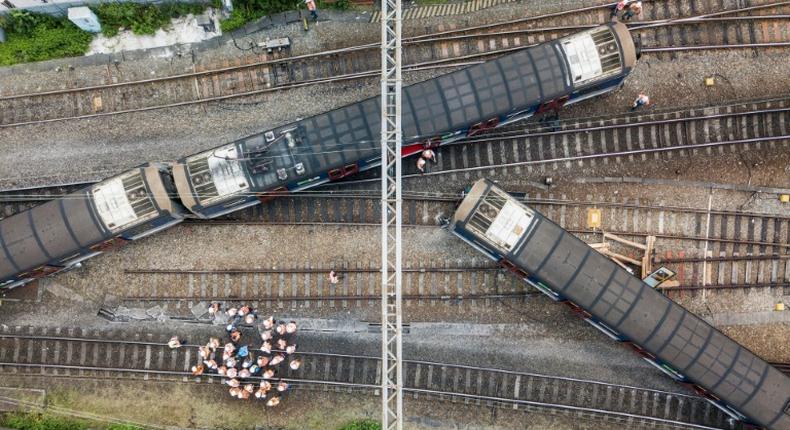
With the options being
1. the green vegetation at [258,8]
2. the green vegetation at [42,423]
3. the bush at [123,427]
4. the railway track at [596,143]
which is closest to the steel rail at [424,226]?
the railway track at [596,143]

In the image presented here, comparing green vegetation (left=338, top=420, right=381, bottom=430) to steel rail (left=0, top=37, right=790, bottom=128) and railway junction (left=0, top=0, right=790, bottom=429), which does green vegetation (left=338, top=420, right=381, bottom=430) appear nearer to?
railway junction (left=0, top=0, right=790, bottom=429)

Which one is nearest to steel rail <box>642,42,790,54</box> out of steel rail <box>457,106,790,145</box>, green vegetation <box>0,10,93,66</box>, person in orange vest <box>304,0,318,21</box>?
steel rail <box>457,106,790,145</box>

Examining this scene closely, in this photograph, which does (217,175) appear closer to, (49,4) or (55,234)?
(55,234)

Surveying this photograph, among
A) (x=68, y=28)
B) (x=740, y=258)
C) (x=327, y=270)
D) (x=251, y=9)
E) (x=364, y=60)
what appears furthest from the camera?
(x=68, y=28)

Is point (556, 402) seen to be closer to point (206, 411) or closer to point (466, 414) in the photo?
point (466, 414)

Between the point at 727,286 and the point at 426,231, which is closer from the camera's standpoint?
the point at 727,286

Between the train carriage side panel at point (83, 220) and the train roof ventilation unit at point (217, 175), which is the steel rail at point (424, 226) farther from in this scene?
the train carriage side panel at point (83, 220)

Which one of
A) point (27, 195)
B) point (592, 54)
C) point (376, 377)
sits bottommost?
point (376, 377)

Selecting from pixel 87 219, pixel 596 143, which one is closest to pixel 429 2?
pixel 596 143
